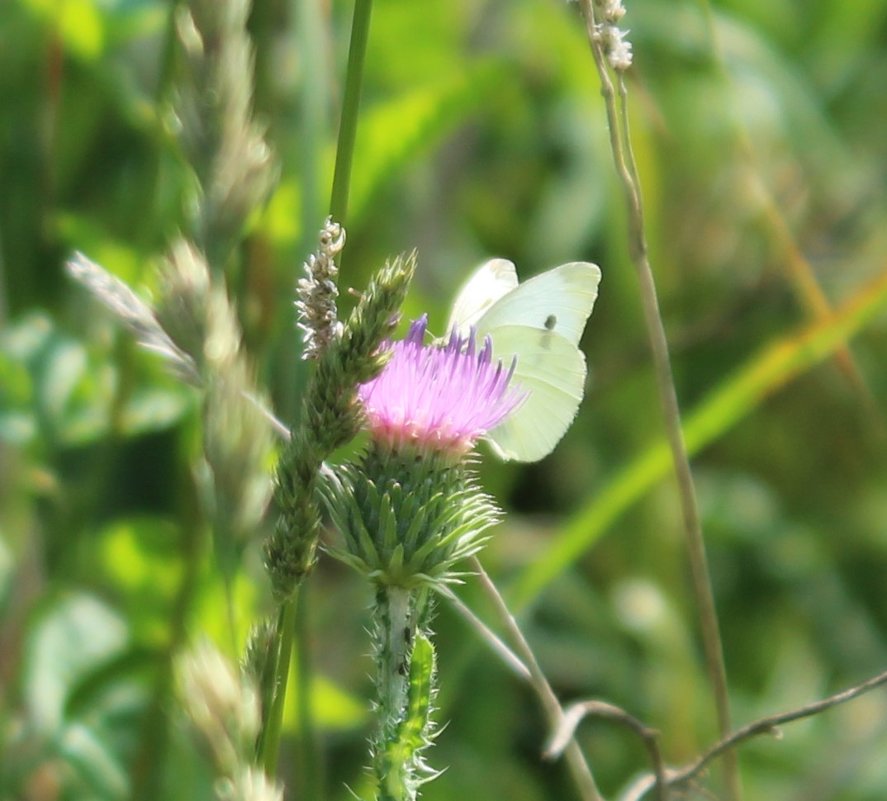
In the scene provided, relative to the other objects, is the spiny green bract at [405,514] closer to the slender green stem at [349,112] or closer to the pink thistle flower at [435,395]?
the pink thistle flower at [435,395]

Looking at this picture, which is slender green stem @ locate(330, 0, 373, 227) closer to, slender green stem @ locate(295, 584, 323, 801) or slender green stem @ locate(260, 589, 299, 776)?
slender green stem @ locate(260, 589, 299, 776)

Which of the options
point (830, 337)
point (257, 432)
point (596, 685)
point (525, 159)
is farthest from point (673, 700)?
point (257, 432)

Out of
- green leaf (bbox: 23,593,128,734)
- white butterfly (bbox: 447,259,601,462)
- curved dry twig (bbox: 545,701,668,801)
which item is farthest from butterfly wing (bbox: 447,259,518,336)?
green leaf (bbox: 23,593,128,734)

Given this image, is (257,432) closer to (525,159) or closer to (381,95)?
(381,95)

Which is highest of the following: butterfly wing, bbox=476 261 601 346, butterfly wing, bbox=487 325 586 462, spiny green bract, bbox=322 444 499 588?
butterfly wing, bbox=476 261 601 346

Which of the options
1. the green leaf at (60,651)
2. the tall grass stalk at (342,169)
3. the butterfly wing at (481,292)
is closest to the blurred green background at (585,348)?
the green leaf at (60,651)

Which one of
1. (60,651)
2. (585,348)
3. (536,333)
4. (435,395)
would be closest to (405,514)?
(435,395)

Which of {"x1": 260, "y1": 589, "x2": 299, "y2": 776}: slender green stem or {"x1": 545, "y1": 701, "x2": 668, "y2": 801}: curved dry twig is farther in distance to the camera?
{"x1": 545, "y1": 701, "x2": 668, "y2": 801}: curved dry twig
